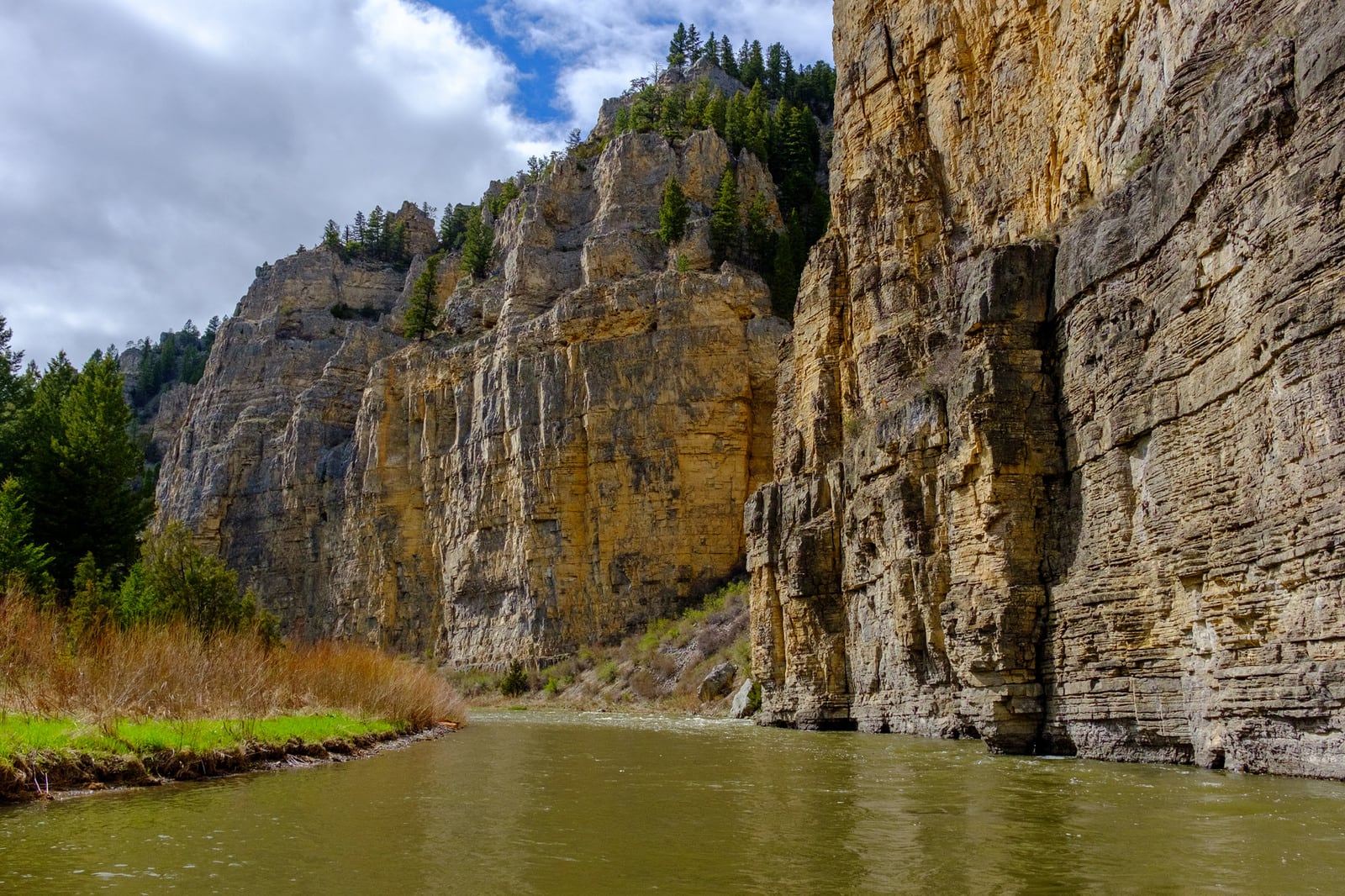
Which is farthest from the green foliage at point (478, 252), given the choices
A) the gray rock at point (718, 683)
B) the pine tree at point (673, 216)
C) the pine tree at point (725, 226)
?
the gray rock at point (718, 683)

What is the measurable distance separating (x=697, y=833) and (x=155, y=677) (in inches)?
434

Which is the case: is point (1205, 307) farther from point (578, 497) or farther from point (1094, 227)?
point (578, 497)

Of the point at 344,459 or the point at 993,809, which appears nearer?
the point at 993,809

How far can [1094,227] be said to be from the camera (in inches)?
892

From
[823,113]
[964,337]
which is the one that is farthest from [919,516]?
[823,113]

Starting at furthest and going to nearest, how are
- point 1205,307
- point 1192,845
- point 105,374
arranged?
1. point 105,374
2. point 1205,307
3. point 1192,845

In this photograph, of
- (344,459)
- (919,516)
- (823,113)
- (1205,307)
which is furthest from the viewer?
(823,113)

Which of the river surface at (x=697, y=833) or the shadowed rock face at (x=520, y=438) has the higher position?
the shadowed rock face at (x=520, y=438)

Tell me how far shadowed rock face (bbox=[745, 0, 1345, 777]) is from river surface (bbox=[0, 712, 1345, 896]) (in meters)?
2.38

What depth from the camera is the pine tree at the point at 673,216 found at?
72.7 metres

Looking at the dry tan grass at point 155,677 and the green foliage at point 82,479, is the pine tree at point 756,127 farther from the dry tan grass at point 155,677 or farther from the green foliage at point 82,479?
the dry tan grass at point 155,677

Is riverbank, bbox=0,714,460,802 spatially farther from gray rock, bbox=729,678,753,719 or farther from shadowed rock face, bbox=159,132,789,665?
shadowed rock face, bbox=159,132,789,665

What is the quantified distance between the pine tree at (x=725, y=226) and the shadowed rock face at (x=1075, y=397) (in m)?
28.7

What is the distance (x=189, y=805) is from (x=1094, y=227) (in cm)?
2027
